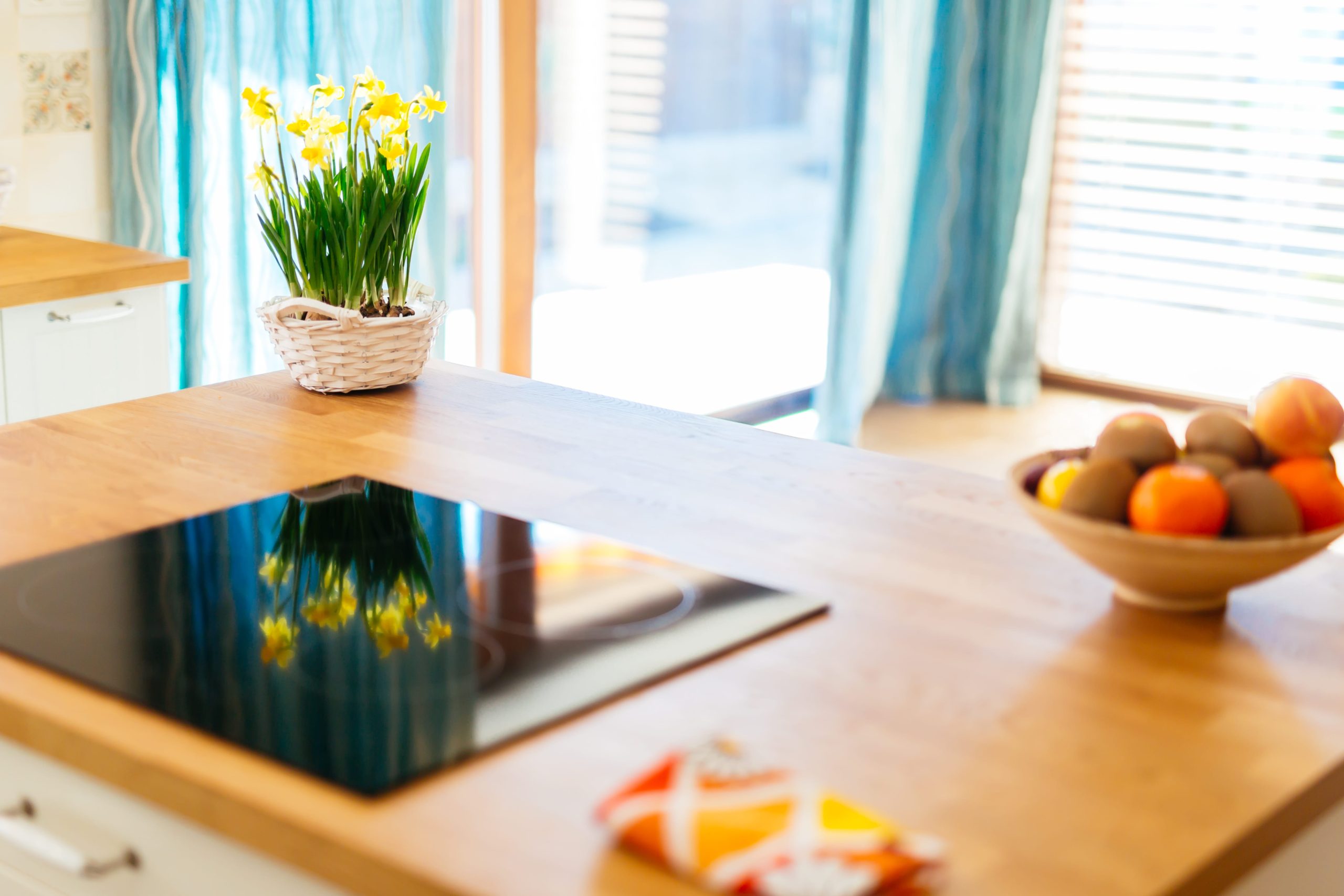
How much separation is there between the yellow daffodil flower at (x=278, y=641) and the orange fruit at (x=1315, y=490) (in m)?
0.76

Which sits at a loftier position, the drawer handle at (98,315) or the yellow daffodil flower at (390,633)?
the yellow daffodil flower at (390,633)

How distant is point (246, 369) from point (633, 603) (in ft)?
6.90

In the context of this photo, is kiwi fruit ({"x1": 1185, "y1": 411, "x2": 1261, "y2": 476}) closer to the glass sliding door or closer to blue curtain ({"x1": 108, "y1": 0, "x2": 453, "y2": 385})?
blue curtain ({"x1": 108, "y1": 0, "x2": 453, "y2": 385})

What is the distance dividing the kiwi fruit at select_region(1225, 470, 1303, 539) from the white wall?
2317 mm

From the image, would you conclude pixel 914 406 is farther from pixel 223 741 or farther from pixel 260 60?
pixel 223 741

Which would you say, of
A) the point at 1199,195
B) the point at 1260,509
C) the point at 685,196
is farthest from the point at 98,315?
the point at 1199,195

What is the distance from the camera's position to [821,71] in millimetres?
4859

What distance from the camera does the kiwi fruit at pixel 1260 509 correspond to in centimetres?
113

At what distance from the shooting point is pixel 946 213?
514cm

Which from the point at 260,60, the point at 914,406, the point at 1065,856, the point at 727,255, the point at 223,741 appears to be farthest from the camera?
the point at 914,406

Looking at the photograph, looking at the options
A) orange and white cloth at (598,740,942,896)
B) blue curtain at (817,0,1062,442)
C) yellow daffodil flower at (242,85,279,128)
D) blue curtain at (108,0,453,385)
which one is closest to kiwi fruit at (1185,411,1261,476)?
orange and white cloth at (598,740,942,896)

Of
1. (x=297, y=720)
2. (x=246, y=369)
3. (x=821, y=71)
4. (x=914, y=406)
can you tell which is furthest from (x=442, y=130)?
(x=297, y=720)

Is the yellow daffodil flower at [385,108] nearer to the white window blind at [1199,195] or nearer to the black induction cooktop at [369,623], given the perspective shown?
the black induction cooktop at [369,623]

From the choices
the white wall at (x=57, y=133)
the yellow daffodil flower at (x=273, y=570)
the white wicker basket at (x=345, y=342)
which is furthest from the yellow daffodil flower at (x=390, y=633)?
the white wall at (x=57, y=133)
